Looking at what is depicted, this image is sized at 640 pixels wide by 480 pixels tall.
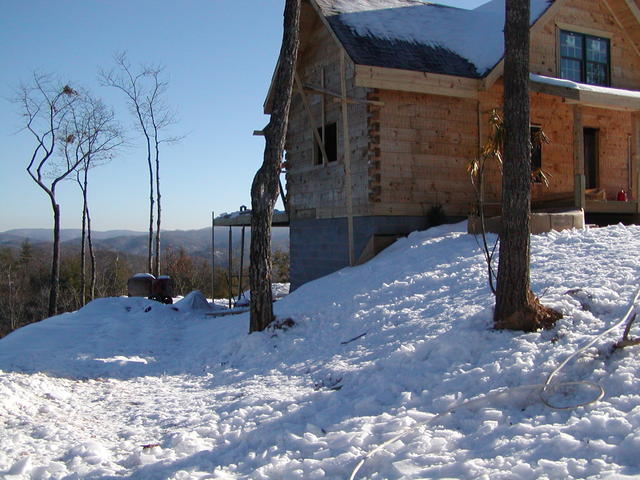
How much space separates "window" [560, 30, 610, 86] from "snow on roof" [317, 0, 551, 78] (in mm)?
1362

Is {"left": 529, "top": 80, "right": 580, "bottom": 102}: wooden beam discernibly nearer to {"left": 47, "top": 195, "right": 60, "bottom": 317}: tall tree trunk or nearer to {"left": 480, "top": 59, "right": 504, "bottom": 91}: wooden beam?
{"left": 480, "top": 59, "right": 504, "bottom": 91}: wooden beam

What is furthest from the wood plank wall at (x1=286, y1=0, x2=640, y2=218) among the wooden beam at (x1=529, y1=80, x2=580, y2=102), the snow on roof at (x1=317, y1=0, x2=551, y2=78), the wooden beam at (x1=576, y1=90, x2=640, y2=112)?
the wooden beam at (x1=576, y1=90, x2=640, y2=112)

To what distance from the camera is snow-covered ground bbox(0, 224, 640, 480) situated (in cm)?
427

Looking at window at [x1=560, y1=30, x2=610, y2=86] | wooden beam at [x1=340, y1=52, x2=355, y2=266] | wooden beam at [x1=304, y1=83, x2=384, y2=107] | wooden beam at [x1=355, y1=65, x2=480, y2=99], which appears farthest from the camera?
window at [x1=560, y1=30, x2=610, y2=86]

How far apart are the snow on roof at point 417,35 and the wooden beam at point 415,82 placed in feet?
1.36

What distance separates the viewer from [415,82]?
1280 centimetres

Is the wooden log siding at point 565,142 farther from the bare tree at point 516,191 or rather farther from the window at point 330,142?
the bare tree at point 516,191

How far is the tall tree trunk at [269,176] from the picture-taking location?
32.5 ft

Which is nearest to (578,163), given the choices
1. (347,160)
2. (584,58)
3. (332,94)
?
(584,58)

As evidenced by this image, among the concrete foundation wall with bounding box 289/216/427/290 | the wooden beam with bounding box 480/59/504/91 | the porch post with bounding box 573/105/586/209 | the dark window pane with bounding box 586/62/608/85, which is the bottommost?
the concrete foundation wall with bounding box 289/216/427/290

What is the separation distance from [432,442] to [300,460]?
3.48ft

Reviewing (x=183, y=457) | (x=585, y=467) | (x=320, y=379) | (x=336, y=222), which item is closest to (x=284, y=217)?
(x=336, y=222)

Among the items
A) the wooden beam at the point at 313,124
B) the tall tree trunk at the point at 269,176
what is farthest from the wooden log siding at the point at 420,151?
the tall tree trunk at the point at 269,176

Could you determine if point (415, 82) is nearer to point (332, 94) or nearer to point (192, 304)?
point (332, 94)
